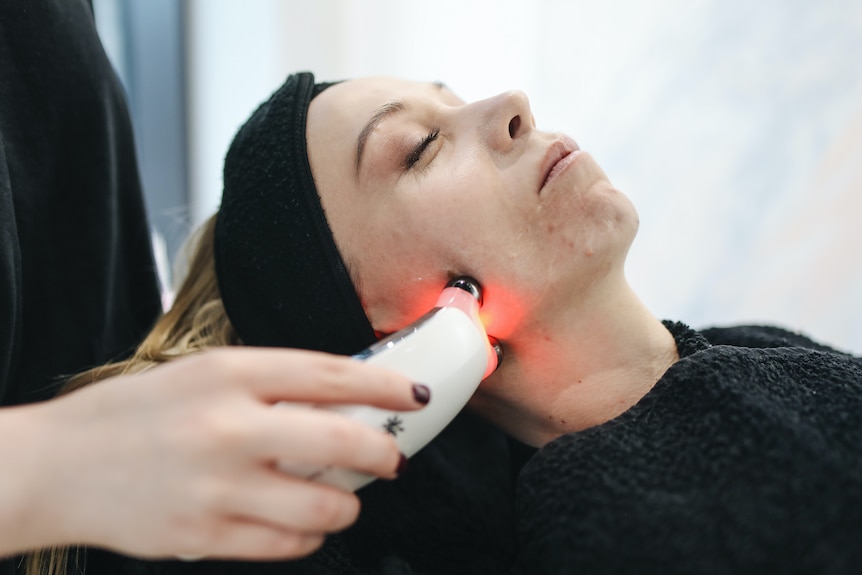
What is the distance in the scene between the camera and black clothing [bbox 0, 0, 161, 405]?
3.06ft

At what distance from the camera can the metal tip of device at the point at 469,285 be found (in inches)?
30.9

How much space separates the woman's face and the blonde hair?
307mm

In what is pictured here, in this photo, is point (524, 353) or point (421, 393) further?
point (524, 353)

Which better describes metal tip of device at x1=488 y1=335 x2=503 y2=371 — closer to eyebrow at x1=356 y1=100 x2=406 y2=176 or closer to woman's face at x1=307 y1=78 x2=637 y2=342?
woman's face at x1=307 y1=78 x2=637 y2=342

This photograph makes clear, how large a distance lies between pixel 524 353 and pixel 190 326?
562mm

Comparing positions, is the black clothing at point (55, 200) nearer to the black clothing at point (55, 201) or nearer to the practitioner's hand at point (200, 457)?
the black clothing at point (55, 201)

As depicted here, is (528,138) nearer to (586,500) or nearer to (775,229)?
(586,500)

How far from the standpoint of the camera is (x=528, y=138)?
0.84 meters

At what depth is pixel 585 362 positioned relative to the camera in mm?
848

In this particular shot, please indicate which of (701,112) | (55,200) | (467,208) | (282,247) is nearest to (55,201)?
(55,200)

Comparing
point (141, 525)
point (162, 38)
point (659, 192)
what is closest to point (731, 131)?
point (659, 192)

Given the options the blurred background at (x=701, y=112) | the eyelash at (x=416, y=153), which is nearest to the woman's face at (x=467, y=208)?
the eyelash at (x=416, y=153)

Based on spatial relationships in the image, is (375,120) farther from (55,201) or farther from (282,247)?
(55,201)

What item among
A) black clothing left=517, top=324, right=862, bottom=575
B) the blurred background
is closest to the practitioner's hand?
black clothing left=517, top=324, right=862, bottom=575
